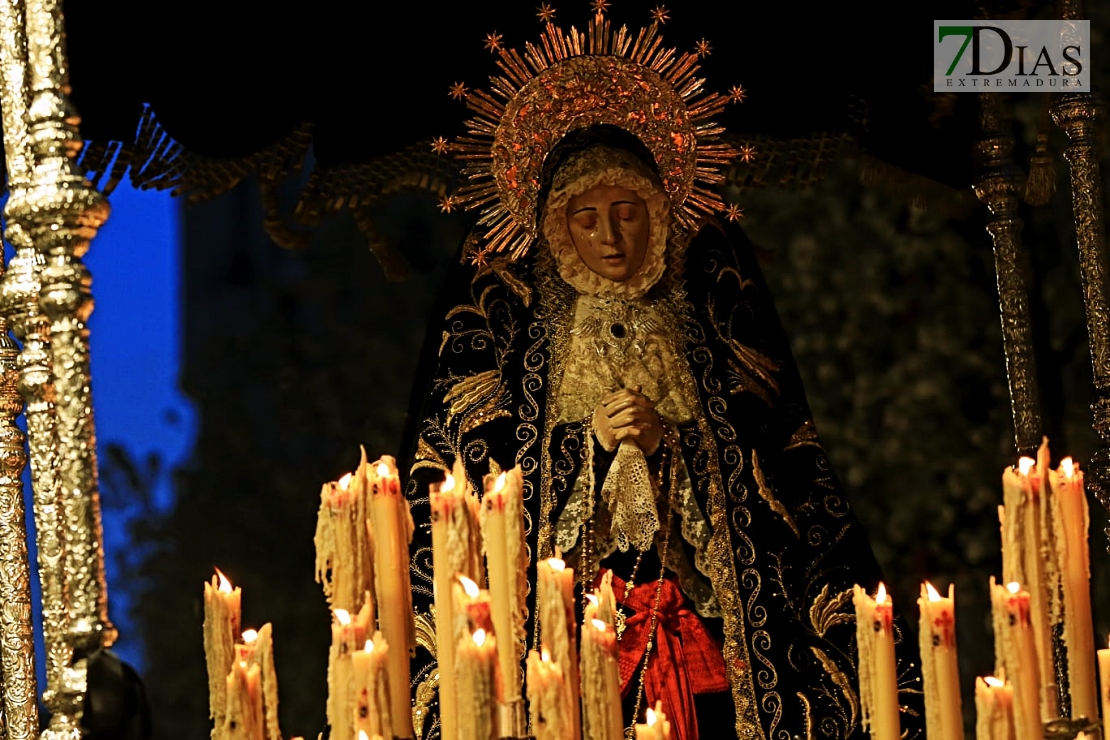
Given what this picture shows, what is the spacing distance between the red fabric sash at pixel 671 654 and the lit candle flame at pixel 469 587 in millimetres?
2250

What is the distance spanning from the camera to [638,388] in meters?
3.98

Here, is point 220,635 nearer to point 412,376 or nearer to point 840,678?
point 840,678

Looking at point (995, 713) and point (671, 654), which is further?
point (671, 654)

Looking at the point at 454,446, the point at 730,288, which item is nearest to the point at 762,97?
the point at 730,288

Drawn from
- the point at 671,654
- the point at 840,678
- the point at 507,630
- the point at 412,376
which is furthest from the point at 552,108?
the point at 507,630

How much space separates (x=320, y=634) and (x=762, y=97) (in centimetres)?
191

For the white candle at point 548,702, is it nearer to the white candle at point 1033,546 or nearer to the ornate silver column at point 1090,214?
the white candle at point 1033,546

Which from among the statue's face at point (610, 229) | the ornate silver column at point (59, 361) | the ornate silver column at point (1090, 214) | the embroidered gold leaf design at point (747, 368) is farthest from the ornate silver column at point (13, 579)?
the ornate silver column at point (1090, 214)

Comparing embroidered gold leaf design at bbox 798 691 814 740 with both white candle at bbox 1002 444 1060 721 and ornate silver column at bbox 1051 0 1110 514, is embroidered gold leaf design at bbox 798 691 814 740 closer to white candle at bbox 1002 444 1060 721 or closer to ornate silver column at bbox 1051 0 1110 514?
ornate silver column at bbox 1051 0 1110 514

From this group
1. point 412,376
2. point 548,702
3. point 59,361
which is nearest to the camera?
point 548,702

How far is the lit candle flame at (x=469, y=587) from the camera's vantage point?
145 cm

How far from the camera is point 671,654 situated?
3.76 m

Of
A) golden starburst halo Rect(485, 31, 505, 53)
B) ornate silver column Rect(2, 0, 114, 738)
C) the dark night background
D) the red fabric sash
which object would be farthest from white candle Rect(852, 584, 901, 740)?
the dark night background

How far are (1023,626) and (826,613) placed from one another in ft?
7.56
